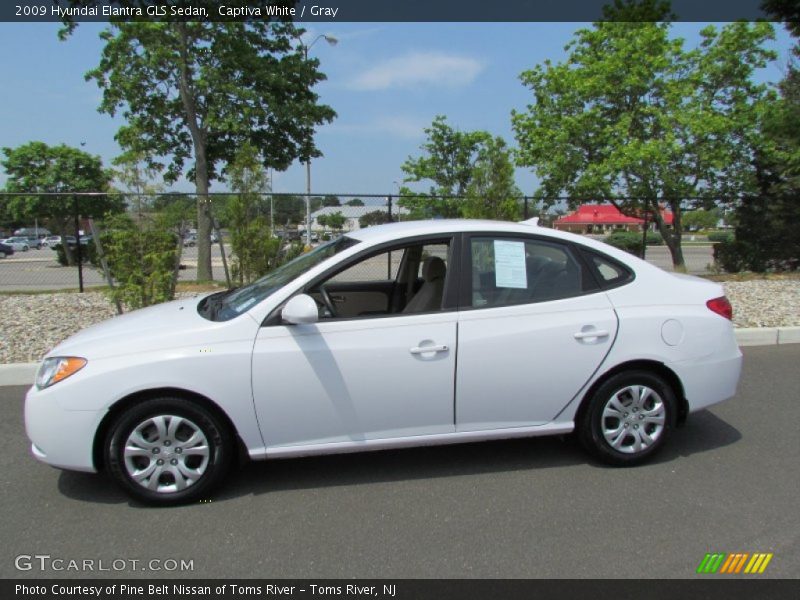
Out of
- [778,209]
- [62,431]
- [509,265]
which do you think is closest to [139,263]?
[62,431]

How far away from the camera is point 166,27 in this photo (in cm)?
1273

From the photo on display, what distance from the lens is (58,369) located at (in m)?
3.33

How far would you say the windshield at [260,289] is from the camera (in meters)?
3.62

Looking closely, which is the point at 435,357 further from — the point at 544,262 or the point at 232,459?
the point at 232,459

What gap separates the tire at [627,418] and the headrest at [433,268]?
49.6 inches

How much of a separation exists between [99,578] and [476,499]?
198 centimetres

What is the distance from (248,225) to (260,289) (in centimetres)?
472

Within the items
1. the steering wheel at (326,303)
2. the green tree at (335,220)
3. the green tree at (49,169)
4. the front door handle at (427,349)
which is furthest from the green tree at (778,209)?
the green tree at (49,169)

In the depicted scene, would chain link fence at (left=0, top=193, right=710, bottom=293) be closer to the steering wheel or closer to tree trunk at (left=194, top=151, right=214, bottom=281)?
tree trunk at (left=194, top=151, right=214, bottom=281)

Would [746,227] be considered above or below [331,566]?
above

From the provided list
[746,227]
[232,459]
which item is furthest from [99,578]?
[746,227]

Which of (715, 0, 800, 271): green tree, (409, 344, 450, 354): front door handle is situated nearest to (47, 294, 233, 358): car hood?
(409, 344, 450, 354): front door handle

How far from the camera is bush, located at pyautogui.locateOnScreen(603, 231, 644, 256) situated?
14.6m

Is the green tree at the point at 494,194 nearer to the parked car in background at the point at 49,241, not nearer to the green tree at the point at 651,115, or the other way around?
the green tree at the point at 651,115
